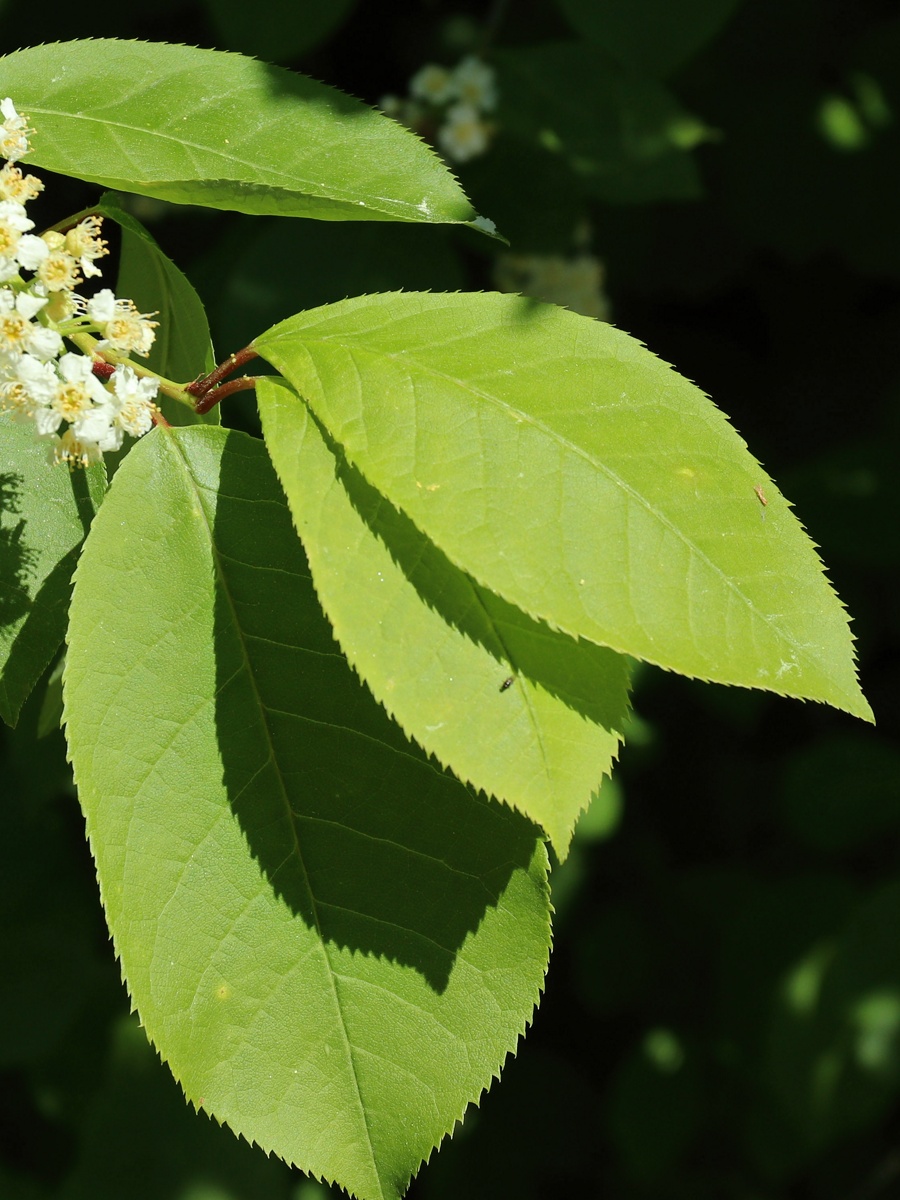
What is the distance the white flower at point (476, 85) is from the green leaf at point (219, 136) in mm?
1750

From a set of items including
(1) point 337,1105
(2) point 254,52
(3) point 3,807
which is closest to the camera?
(1) point 337,1105

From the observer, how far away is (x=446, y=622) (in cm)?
109

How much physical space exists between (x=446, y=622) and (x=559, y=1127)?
9.68 ft

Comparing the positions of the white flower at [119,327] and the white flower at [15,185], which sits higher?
the white flower at [15,185]

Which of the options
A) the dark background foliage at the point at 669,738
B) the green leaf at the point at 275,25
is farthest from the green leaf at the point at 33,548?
the green leaf at the point at 275,25

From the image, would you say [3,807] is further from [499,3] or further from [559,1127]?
[499,3]

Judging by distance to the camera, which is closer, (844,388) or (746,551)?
(746,551)

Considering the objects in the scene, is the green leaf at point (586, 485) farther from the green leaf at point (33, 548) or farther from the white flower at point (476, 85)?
the white flower at point (476, 85)

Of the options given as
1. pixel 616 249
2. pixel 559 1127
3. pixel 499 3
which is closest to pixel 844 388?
pixel 616 249

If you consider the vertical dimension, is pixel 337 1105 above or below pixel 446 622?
below

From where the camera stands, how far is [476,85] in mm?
3035

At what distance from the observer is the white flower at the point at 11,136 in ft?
4.08

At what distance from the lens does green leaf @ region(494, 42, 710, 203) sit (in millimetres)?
2895

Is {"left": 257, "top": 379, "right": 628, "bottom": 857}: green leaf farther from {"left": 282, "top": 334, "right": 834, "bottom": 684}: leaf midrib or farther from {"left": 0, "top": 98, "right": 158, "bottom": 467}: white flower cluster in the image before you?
{"left": 0, "top": 98, "right": 158, "bottom": 467}: white flower cluster
